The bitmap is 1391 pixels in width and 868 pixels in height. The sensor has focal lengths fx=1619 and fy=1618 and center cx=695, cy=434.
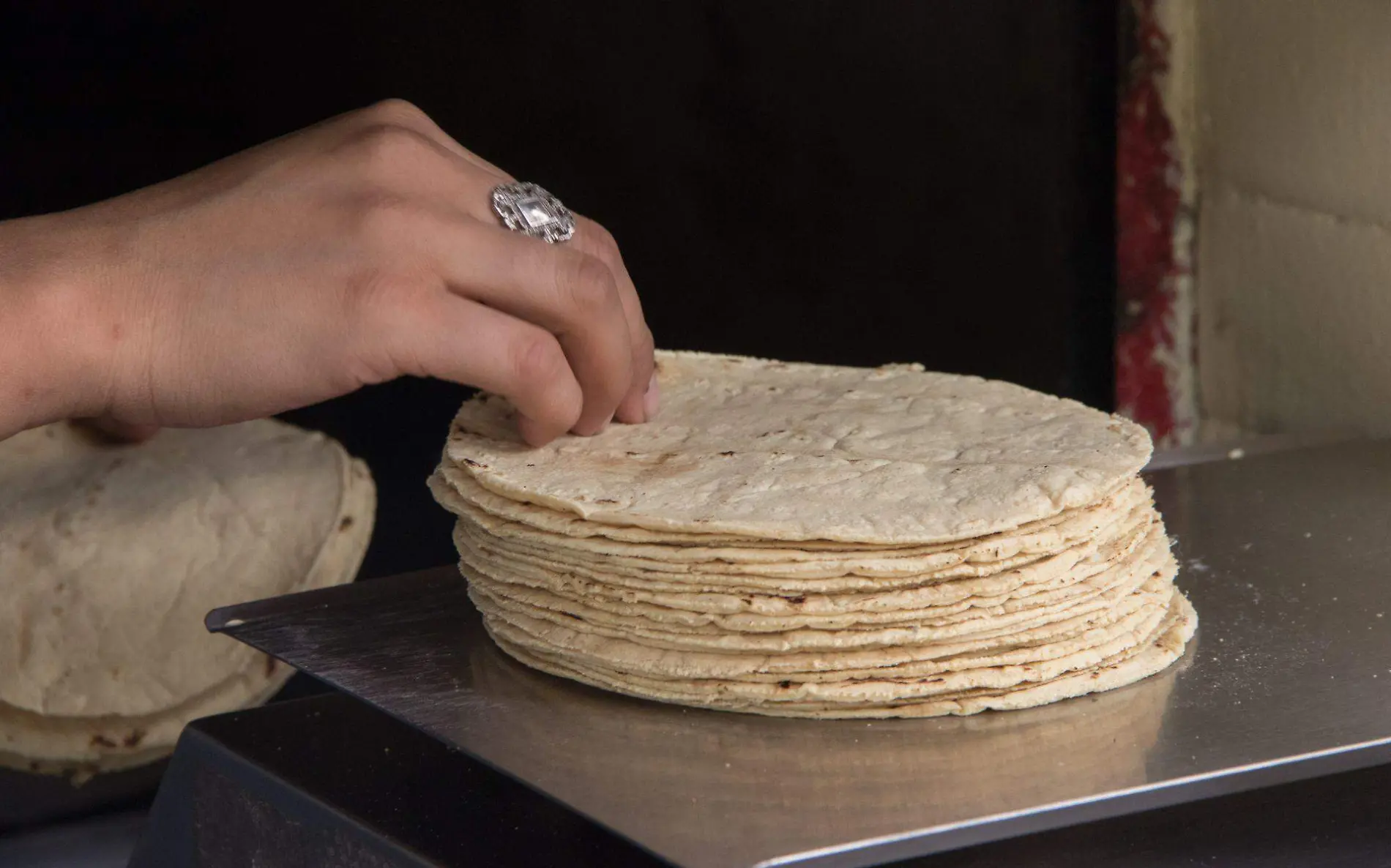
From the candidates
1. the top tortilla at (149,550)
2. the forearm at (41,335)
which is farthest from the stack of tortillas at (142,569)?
the forearm at (41,335)

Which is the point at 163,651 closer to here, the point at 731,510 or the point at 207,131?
the point at 207,131

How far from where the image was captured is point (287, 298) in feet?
3.93

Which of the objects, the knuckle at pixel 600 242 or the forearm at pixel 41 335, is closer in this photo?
the forearm at pixel 41 335

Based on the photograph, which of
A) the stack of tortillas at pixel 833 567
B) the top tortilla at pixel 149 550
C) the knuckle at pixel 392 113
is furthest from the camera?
the top tortilla at pixel 149 550

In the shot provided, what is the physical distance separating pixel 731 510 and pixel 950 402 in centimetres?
34

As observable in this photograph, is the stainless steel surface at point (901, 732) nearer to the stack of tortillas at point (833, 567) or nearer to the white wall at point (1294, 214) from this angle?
the stack of tortillas at point (833, 567)

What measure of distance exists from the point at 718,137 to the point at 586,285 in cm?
85

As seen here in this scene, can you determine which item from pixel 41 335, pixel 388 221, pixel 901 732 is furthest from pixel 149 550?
pixel 901 732

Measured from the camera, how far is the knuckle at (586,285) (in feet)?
4.09

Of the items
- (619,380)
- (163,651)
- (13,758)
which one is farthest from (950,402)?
(13,758)

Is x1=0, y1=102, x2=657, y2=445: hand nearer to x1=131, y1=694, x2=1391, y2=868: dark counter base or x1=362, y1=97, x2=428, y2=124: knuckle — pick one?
x1=362, y1=97, x2=428, y2=124: knuckle

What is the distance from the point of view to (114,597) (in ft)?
5.66

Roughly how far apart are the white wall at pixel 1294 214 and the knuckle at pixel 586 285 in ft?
3.39

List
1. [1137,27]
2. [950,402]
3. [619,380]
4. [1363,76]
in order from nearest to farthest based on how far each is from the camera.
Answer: [619,380] → [950,402] → [1363,76] → [1137,27]
